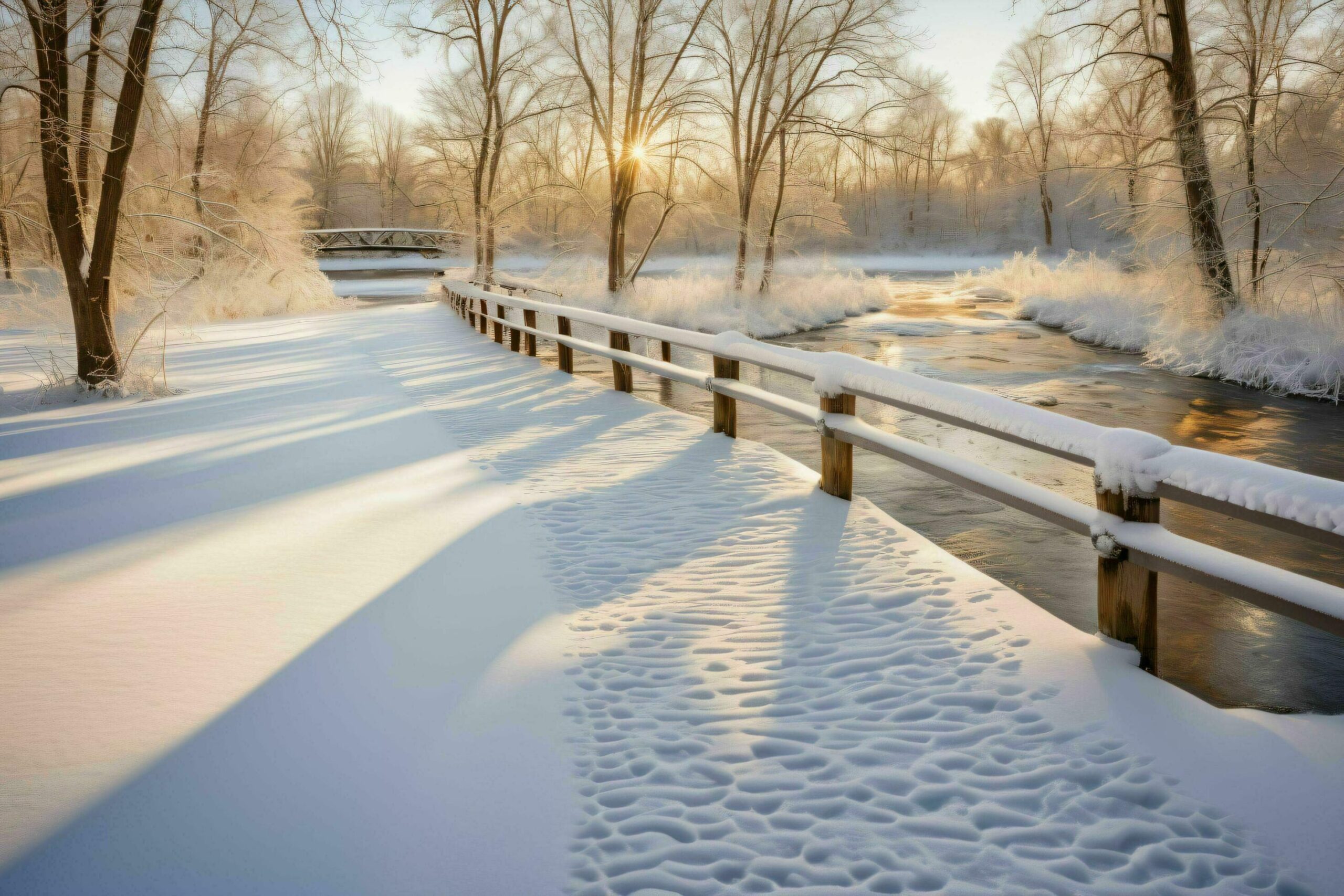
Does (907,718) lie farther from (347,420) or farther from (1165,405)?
(1165,405)

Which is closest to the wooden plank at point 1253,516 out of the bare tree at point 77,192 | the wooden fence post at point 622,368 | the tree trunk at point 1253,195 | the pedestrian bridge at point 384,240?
the wooden fence post at point 622,368

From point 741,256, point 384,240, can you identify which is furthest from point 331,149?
point 741,256

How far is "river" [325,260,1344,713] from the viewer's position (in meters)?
4.56

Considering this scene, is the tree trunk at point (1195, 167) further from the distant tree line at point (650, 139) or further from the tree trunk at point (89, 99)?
the tree trunk at point (89, 99)

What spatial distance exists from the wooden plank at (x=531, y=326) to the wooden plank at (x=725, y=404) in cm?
713

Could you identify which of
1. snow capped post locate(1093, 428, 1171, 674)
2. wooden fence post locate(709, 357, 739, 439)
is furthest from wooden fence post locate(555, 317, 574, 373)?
snow capped post locate(1093, 428, 1171, 674)

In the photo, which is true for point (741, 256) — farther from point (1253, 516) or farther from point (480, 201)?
point (1253, 516)

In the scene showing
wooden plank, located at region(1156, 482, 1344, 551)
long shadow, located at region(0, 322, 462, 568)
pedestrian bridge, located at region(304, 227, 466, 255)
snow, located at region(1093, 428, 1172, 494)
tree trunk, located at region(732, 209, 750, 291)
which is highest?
pedestrian bridge, located at region(304, 227, 466, 255)

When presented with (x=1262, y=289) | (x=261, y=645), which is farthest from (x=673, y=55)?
(x=261, y=645)

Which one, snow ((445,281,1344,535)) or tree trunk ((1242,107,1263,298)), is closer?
snow ((445,281,1344,535))

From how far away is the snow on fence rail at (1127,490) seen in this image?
2930 millimetres

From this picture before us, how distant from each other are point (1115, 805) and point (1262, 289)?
1706 cm

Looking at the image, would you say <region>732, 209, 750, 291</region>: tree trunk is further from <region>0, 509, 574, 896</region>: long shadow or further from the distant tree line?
<region>0, 509, 574, 896</region>: long shadow

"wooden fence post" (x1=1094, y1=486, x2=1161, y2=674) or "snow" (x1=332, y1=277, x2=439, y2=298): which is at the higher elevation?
"snow" (x1=332, y1=277, x2=439, y2=298)
